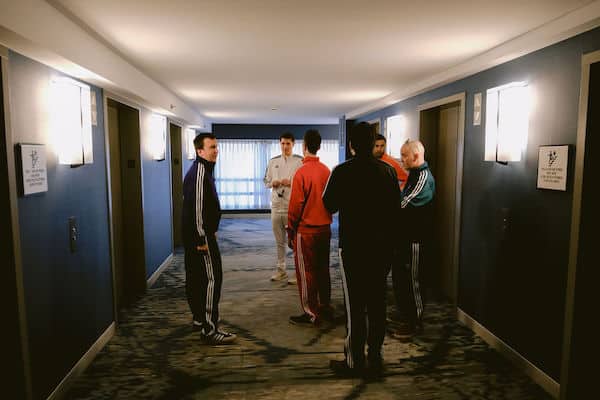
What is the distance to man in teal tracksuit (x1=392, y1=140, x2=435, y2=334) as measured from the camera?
3.26 metres

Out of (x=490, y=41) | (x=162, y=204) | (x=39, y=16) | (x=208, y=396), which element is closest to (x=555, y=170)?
(x=490, y=41)

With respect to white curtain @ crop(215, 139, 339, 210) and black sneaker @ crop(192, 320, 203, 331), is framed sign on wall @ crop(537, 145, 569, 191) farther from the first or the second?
white curtain @ crop(215, 139, 339, 210)

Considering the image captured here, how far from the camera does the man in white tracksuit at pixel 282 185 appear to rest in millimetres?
4992

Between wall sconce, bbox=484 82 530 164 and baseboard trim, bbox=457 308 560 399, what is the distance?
1.37 m

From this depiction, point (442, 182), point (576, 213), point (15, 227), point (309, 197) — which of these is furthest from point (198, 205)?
point (442, 182)

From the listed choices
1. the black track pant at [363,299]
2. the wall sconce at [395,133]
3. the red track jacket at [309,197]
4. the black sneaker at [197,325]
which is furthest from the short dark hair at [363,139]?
the wall sconce at [395,133]

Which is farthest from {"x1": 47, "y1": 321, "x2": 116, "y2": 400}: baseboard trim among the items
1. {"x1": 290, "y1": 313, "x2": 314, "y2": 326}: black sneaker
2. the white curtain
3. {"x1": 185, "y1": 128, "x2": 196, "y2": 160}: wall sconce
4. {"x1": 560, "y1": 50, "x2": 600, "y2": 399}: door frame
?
the white curtain

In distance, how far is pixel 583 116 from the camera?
2.36m

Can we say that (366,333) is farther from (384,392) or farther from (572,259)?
(572,259)

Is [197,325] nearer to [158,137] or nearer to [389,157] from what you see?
[389,157]

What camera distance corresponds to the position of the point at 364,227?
264 cm

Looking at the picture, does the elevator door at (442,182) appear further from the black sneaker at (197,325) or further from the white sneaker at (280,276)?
the black sneaker at (197,325)

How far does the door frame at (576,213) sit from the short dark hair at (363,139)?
114cm

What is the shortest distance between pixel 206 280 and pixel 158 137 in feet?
8.99
